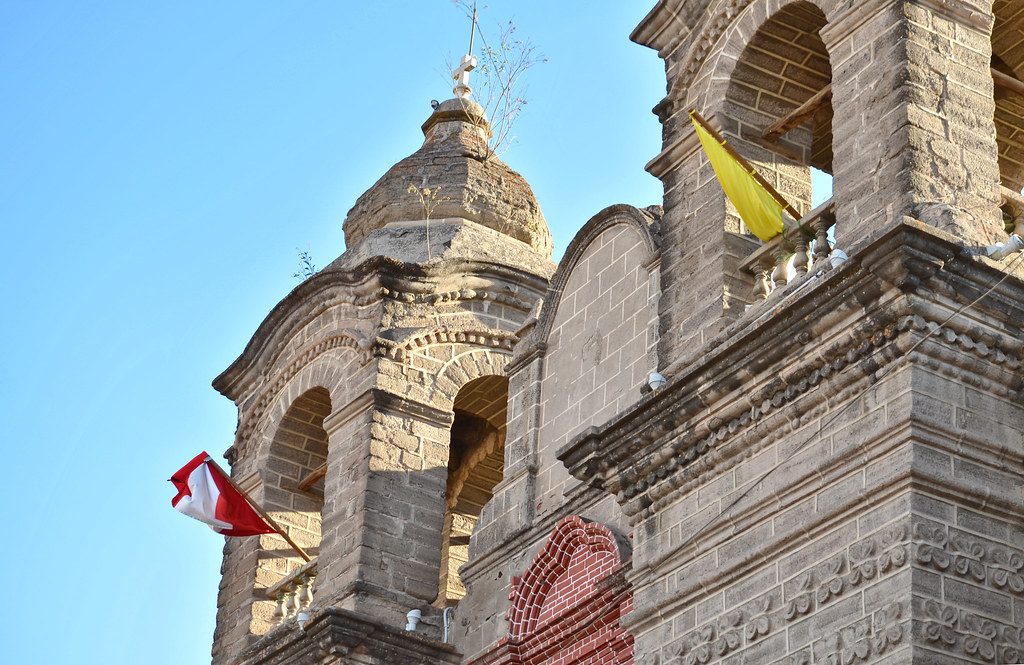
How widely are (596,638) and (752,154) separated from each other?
346cm

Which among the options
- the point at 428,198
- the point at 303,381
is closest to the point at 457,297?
the point at 428,198

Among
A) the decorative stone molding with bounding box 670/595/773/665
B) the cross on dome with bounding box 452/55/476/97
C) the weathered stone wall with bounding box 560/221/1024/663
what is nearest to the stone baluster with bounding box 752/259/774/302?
the weathered stone wall with bounding box 560/221/1024/663

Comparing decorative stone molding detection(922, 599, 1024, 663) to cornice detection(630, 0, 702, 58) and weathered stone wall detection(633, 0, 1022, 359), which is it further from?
cornice detection(630, 0, 702, 58)

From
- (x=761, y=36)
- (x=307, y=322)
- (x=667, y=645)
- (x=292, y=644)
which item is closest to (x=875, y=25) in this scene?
(x=761, y=36)

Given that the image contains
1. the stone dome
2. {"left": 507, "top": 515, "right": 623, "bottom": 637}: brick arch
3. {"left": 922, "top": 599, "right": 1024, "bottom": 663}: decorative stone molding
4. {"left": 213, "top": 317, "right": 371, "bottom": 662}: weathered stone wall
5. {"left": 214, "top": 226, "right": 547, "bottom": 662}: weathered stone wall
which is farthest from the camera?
the stone dome

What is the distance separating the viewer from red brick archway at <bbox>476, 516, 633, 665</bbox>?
496 inches

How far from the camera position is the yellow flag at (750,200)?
1159cm

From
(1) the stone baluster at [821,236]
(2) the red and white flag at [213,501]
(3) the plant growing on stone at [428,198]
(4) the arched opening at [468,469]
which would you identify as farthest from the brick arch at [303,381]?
(1) the stone baluster at [821,236]

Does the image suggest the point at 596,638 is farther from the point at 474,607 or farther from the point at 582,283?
the point at 582,283

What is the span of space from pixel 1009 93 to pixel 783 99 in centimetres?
165

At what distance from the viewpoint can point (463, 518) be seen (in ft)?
60.8

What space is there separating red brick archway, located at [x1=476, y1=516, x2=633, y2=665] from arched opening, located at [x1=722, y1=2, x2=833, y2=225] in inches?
108

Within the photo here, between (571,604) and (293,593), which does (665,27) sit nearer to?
(571,604)

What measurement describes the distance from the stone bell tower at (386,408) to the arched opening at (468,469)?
2 centimetres
